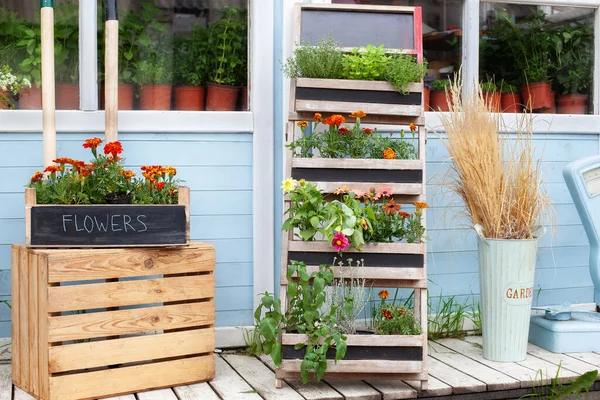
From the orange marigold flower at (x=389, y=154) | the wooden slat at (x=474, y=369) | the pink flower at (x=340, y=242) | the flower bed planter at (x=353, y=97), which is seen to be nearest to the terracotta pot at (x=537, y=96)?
the flower bed planter at (x=353, y=97)

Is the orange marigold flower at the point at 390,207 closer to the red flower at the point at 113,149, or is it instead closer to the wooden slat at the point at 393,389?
the wooden slat at the point at 393,389

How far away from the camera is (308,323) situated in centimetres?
311

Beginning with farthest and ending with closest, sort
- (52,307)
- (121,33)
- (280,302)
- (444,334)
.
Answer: (444,334)
(121,33)
(280,302)
(52,307)

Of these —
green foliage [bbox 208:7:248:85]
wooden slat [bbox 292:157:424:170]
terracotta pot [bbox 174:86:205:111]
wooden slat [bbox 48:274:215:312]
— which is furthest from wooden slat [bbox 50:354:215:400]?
green foliage [bbox 208:7:248:85]

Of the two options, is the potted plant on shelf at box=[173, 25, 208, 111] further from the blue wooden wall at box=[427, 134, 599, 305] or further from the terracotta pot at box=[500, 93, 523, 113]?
the terracotta pot at box=[500, 93, 523, 113]

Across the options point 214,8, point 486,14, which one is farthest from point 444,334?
point 214,8

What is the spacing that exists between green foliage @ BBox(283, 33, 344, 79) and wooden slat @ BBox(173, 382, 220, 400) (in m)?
1.40

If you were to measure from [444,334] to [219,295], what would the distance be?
46.8 inches

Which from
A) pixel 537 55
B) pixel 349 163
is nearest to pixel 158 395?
pixel 349 163

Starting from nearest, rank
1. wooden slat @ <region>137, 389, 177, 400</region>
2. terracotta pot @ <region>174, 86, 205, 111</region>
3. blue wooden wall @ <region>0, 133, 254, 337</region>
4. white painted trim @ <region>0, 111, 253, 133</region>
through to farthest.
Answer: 1. wooden slat @ <region>137, 389, 177, 400</region>
2. white painted trim @ <region>0, 111, 253, 133</region>
3. blue wooden wall @ <region>0, 133, 254, 337</region>
4. terracotta pot @ <region>174, 86, 205, 111</region>

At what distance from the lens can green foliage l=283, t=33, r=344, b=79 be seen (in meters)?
3.46

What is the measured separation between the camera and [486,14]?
4262mm

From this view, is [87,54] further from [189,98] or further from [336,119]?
[336,119]

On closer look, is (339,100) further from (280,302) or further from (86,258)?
(86,258)
